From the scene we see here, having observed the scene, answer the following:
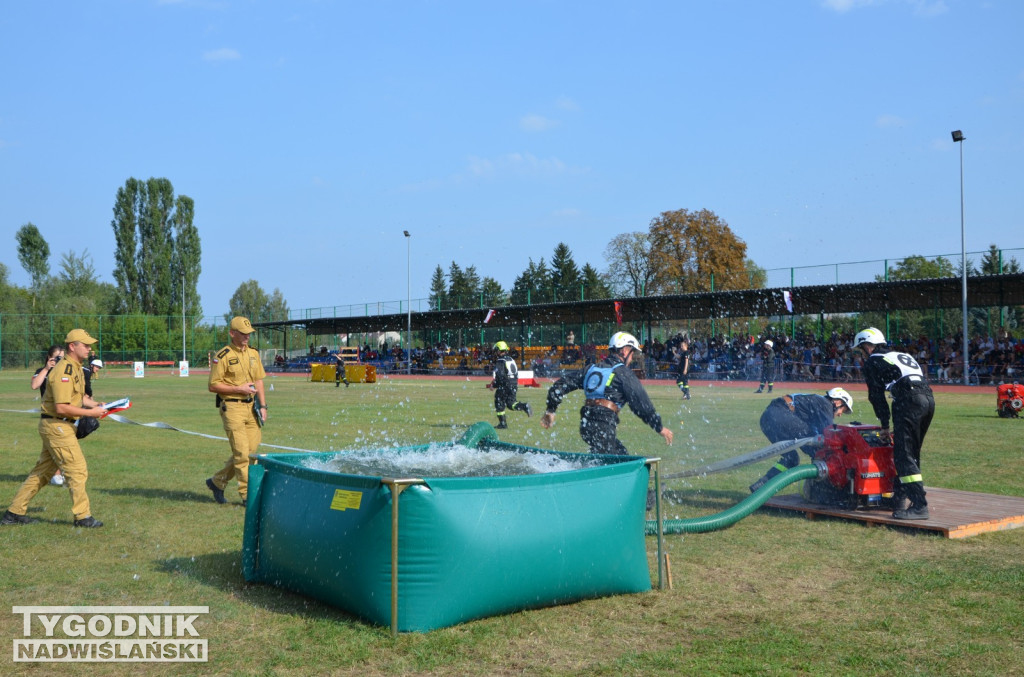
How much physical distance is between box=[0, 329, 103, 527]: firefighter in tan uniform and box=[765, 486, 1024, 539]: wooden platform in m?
7.00

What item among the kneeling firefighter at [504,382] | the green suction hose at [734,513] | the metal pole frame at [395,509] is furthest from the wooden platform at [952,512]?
the kneeling firefighter at [504,382]

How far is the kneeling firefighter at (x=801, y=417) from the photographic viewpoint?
351 inches

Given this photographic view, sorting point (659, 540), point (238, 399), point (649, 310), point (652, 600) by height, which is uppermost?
point (649, 310)

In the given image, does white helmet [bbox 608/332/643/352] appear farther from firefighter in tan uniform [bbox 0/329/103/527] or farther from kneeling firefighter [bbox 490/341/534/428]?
kneeling firefighter [bbox 490/341/534/428]

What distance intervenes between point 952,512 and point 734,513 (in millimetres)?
2387

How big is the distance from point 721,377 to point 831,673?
119 ft

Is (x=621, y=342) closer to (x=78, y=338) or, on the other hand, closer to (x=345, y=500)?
(x=345, y=500)

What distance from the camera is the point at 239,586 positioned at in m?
5.97

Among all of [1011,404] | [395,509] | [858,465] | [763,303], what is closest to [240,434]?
[395,509]

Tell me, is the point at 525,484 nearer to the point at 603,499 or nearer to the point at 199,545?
the point at 603,499

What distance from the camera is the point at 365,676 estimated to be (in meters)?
4.28

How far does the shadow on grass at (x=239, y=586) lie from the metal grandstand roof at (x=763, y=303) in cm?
3376

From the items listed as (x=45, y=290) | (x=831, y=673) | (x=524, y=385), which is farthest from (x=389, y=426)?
(x=45, y=290)

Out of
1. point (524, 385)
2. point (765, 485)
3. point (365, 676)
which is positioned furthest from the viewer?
point (524, 385)
